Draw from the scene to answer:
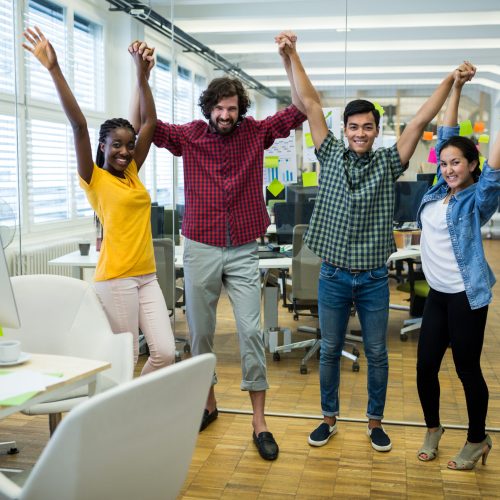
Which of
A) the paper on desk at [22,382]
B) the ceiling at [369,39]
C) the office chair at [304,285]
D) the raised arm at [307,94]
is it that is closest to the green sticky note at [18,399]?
the paper on desk at [22,382]

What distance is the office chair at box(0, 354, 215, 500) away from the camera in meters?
1.44

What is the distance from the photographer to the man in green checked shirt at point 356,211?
10.4ft

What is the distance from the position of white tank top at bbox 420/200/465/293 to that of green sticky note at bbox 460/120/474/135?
0.88 m

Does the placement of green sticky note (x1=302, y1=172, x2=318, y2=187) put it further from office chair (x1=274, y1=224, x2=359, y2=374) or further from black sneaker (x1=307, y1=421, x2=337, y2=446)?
black sneaker (x1=307, y1=421, x2=337, y2=446)

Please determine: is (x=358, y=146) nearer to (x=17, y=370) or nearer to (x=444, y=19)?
(x=444, y=19)

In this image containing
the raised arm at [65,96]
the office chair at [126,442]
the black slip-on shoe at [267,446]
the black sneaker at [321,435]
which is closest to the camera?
the office chair at [126,442]

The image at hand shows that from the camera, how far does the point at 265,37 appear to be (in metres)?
4.16

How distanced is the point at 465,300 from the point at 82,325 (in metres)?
1.58

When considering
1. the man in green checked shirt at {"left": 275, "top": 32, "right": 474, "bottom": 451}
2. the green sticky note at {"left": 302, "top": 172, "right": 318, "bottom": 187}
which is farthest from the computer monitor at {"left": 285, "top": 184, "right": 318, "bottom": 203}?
the man in green checked shirt at {"left": 275, "top": 32, "right": 474, "bottom": 451}

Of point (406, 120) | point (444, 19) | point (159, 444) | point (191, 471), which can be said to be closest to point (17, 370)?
point (159, 444)

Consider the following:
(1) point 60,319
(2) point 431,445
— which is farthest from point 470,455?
(1) point 60,319

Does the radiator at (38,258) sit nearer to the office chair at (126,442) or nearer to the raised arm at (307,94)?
the raised arm at (307,94)

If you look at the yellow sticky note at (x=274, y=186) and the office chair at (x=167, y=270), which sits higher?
the yellow sticky note at (x=274, y=186)

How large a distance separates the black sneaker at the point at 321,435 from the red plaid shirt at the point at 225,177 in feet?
3.24
